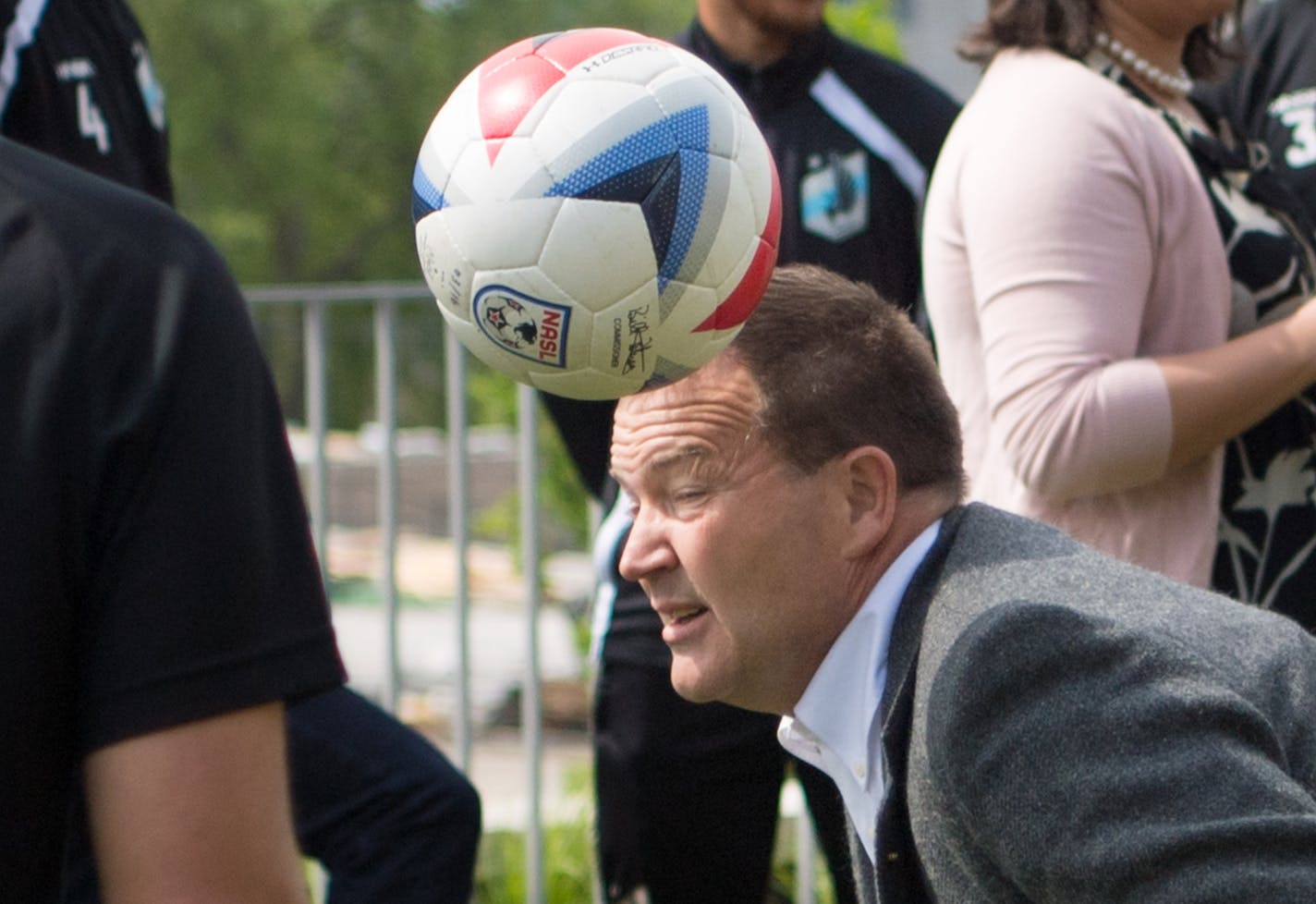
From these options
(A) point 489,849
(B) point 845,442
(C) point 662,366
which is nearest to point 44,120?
(C) point 662,366

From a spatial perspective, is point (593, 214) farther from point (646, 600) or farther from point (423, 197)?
→ point (646, 600)

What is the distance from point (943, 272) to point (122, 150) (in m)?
1.32

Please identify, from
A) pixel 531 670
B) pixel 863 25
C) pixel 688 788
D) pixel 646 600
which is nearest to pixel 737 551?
pixel 646 600

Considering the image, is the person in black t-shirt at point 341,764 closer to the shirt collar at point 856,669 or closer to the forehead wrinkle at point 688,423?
the forehead wrinkle at point 688,423

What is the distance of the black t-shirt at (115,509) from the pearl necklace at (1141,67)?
6.76 ft

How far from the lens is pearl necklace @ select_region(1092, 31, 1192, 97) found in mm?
3029

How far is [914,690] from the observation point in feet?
6.72

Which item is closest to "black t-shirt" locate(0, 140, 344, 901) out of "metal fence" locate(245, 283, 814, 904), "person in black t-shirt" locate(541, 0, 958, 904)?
"person in black t-shirt" locate(541, 0, 958, 904)

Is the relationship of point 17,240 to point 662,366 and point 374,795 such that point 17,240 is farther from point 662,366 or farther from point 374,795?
point 374,795

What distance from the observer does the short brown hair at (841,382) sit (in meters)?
2.35

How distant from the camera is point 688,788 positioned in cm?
331

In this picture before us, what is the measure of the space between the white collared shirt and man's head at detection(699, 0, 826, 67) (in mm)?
1382

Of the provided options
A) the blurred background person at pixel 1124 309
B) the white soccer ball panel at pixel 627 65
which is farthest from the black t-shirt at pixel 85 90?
the blurred background person at pixel 1124 309

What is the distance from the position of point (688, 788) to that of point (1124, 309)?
1.17 meters
